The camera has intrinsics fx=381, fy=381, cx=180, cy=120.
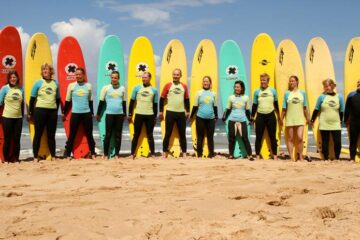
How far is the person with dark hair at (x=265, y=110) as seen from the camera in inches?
233

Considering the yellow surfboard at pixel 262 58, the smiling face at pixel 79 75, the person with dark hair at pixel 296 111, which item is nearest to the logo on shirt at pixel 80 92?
the smiling face at pixel 79 75

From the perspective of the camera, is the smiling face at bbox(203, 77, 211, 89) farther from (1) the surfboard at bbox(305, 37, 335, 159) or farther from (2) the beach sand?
(1) the surfboard at bbox(305, 37, 335, 159)

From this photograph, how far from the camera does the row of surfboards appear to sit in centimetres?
632

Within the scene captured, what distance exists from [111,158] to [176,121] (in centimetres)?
119

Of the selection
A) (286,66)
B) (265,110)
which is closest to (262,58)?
(286,66)

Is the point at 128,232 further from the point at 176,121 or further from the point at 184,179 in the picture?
the point at 176,121

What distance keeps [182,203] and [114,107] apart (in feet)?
10.7

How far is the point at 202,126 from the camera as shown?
6.03 m

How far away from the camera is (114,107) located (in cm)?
591

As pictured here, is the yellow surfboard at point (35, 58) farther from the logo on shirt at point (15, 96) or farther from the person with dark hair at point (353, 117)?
the person with dark hair at point (353, 117)

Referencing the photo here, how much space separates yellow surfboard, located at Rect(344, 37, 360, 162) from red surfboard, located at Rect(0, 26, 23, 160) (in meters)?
5.44

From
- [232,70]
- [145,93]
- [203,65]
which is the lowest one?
[145,93]

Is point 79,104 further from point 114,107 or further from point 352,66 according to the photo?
point 352,66

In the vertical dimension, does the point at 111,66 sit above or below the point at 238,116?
above
